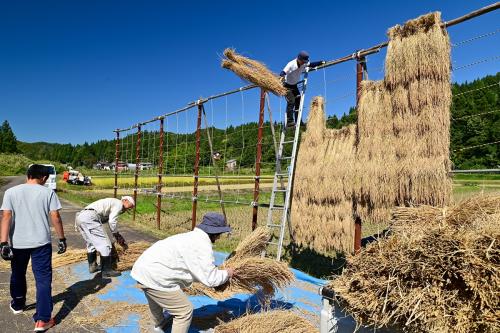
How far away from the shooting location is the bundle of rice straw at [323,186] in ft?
18.9

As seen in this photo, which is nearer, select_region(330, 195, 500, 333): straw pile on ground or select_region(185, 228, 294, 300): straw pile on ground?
select_region(330, 195, 500, 333): straw pile on ground

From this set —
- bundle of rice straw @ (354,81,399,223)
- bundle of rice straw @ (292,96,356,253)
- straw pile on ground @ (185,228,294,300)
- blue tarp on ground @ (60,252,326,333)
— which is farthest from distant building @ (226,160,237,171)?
straw pile on ground @ (185,228,294,300)

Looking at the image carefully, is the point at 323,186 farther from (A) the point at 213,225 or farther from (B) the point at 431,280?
(B) the point at 431,280

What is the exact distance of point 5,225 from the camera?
439cm

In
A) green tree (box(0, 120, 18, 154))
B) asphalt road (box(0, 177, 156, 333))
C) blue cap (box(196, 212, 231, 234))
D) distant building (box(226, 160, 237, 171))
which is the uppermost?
green tree (box(0, 120, 18, 154))

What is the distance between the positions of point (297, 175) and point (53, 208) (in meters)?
3.80

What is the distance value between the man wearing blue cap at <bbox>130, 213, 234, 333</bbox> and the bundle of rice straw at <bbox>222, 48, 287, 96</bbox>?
3747mm

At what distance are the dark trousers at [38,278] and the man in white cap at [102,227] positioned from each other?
5.14ft

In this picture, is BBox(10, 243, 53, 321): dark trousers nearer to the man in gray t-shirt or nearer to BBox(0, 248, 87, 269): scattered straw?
the man in gray t-shirt

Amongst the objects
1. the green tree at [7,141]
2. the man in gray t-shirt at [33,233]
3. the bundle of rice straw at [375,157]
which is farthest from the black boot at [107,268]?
the green tree at [7,141]

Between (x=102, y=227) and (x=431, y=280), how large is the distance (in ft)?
17.7

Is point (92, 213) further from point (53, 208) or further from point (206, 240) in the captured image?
point (206, 240)

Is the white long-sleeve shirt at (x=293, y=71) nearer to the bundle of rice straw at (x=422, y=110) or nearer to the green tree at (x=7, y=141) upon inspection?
the bundle of rice straw at (x=422, y=110)

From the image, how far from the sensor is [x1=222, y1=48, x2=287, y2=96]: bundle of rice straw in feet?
22.4
